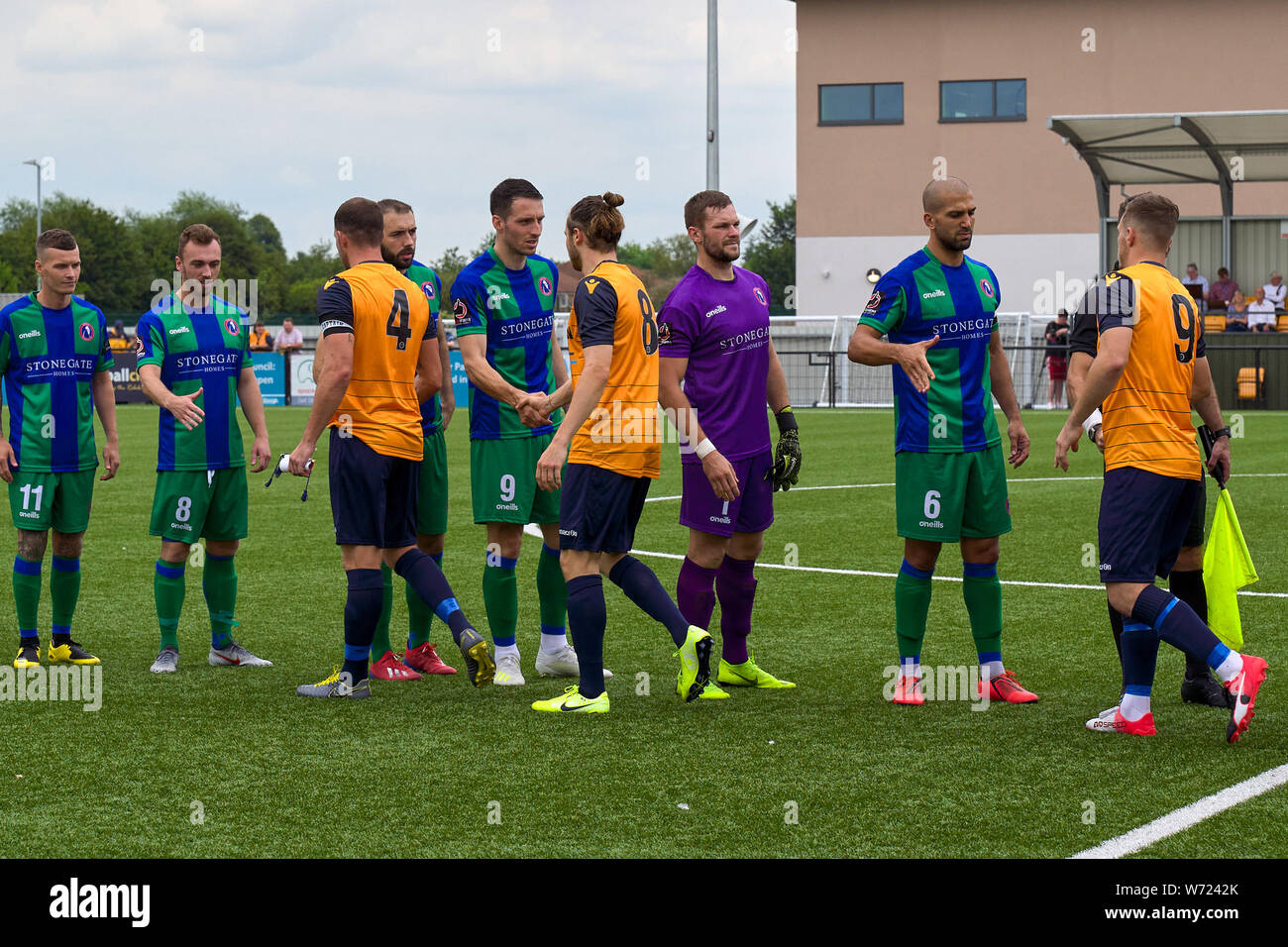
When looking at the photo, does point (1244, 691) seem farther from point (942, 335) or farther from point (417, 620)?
point (417, 620)

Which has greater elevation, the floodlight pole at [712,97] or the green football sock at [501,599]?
the floodlight pole at [712,97]

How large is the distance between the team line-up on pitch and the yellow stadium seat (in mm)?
23891

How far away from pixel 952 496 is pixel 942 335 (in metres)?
0.68

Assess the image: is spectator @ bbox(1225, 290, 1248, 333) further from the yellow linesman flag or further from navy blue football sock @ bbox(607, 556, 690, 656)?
navy blue football sock @ bbox(607, 556, 690, 656)

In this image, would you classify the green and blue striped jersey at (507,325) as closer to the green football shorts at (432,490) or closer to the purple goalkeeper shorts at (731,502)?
the green football shorts at (432,490)

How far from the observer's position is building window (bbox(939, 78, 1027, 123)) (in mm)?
41219

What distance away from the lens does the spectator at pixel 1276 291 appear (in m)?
30.3

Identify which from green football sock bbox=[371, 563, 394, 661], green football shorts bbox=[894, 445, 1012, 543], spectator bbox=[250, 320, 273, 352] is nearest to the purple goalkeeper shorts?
green football shorts bbox=[894, 445, 1012, 543]

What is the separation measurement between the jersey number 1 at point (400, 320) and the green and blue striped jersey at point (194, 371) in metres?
1.28

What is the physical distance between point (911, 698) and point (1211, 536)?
4.56 feet

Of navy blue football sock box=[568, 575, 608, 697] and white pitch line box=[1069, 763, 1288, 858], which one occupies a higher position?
navy blue football sock box=[568, 575, 608, 697]

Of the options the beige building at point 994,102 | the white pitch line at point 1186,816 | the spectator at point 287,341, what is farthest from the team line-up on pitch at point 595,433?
the beige building at point 994,102
